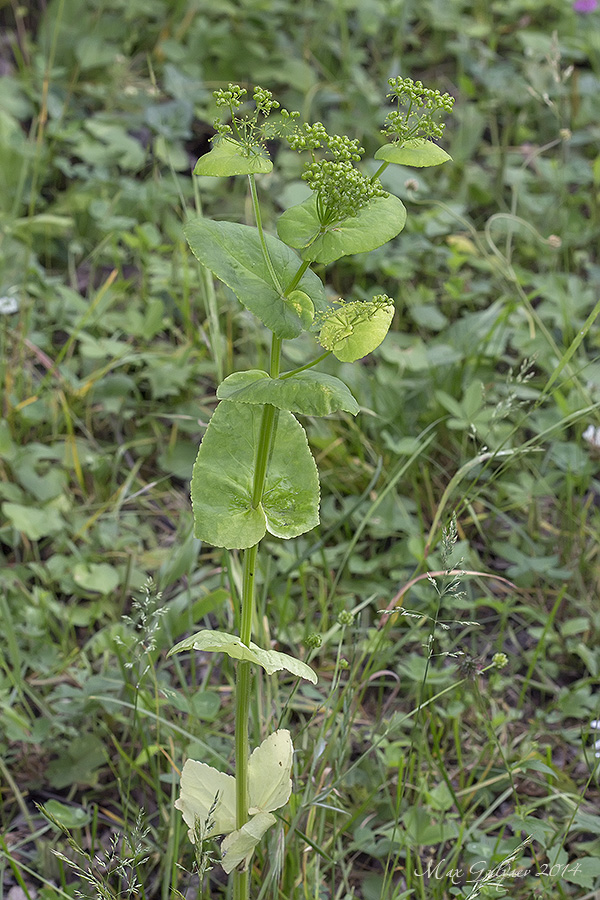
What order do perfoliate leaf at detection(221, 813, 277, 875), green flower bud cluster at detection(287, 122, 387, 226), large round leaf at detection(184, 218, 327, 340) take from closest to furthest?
green flower bud cluster at detection(287, 122, 387, 226) < large round leaf at detection(184, 218, 327, 340) < perfoliate leaf at detection(221, 813, 277, 875)

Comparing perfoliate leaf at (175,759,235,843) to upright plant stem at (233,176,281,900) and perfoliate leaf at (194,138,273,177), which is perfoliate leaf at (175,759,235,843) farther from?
perfoliate leaf at (194,138,273,177)

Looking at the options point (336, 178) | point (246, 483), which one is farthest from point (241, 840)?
point (336, 178)

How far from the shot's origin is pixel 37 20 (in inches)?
136

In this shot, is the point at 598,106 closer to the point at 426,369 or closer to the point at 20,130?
the point at 426,369

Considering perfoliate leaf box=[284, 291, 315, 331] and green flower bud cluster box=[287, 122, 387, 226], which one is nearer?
green flower bud cluster box=[287, 122, 387, 226]

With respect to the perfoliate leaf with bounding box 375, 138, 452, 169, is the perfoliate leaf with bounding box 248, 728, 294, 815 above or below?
below

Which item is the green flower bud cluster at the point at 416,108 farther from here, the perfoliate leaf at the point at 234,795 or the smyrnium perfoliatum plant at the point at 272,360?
the perfoliate leaf at the point at 234,795

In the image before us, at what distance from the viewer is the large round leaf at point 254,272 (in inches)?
41.1

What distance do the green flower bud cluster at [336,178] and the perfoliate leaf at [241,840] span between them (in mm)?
826

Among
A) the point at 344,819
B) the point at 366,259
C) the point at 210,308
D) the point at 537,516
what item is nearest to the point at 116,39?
the point at 366,259

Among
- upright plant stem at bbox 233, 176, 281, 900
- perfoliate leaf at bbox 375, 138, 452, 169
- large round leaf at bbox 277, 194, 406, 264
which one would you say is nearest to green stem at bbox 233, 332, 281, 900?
upright plant stem at bbox 233, 176, 281, 900

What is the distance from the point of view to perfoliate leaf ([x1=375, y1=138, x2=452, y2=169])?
1.00m

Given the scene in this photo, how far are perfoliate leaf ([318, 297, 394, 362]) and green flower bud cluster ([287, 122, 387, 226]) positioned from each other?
0.12 m

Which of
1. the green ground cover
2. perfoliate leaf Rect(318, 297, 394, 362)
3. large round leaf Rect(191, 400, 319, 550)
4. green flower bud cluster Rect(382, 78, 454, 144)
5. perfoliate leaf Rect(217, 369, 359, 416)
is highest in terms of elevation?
green flower bud cluster Rect(382, 78, 454, 144)
